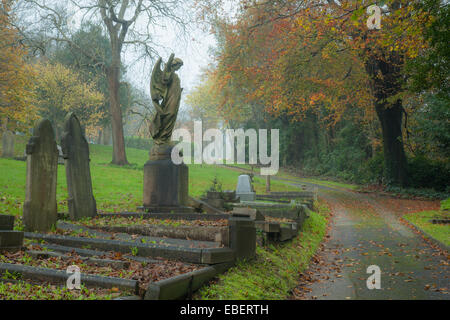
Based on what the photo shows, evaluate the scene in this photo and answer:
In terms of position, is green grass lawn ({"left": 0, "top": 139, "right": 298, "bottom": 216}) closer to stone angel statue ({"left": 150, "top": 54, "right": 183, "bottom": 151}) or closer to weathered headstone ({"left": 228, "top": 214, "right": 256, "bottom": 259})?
stone angel statue ({"left": 150, "top": 54, "right": 183, "bottom": 151})

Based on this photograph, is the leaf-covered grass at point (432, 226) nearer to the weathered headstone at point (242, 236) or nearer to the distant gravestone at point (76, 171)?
the weathered headstone at point (242, 236)

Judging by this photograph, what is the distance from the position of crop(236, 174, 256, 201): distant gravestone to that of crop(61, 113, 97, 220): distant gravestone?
24.6 feet

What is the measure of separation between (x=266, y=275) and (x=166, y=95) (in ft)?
23.3

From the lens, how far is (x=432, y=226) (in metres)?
11.9

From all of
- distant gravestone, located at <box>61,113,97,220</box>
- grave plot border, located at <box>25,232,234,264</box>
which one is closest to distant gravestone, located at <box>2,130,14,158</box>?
distant gravestone, located at <box>61,113,97,220</box>

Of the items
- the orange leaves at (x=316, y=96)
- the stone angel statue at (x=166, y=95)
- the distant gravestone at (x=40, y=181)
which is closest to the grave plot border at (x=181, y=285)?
the distant gravestone at (x=40, y=181)

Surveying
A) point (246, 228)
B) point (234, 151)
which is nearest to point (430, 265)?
point (246, 228)

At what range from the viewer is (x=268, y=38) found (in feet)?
75.8

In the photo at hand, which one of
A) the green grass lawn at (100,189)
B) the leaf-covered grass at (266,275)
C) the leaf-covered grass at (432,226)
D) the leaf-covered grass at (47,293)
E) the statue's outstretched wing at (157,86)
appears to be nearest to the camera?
the leaf-covered grass at (47,293)

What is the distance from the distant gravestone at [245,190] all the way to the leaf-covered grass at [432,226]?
19.4 feet

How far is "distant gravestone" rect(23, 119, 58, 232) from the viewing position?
6.81 metres

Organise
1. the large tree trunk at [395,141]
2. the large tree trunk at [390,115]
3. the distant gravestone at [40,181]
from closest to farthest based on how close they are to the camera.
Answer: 1. the distant gravestone at [40,181]
2. the large tree trunk at [390,115]
3. the large tree trunk at [395,141]

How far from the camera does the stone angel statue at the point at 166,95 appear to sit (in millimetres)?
11219

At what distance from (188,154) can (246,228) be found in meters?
47.3
